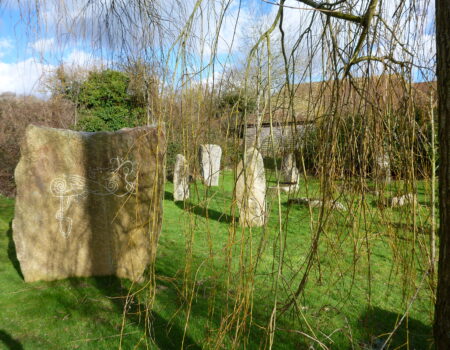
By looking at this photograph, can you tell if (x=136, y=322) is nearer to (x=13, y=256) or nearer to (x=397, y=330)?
(x=397, y=330)

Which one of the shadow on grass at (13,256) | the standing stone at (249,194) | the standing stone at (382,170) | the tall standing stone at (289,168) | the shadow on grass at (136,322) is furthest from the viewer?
the shadow on grass at (13,256)

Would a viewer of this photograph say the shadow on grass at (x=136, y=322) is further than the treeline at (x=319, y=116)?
Yes

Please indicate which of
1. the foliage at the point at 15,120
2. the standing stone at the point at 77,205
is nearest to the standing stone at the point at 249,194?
the standing stone at the point at 77,205

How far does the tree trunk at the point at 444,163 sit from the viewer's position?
3.76 feet

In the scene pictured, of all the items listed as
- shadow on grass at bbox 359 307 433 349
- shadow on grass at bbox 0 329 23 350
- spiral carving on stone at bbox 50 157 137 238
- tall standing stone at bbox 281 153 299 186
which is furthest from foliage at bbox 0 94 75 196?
tall standing stone at bbox 281 153 299 186

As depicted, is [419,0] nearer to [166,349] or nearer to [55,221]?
[166,349]

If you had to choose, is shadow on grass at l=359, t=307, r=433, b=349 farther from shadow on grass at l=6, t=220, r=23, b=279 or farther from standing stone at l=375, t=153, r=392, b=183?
shadow on grass at l=6, t=220, r=23, b=279

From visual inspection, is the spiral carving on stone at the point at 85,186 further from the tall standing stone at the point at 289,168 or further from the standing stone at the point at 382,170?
the standing stone at the point at 382,170

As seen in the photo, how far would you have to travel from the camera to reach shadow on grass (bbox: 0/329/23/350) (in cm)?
285

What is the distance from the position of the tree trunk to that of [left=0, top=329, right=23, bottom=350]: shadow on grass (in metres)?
2.88

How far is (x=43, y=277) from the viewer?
160 inches

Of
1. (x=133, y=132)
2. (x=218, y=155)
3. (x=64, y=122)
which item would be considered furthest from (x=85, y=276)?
(x=218, y=155)

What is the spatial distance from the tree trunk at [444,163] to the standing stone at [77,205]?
3.09 metres

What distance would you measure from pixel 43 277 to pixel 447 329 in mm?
3973
